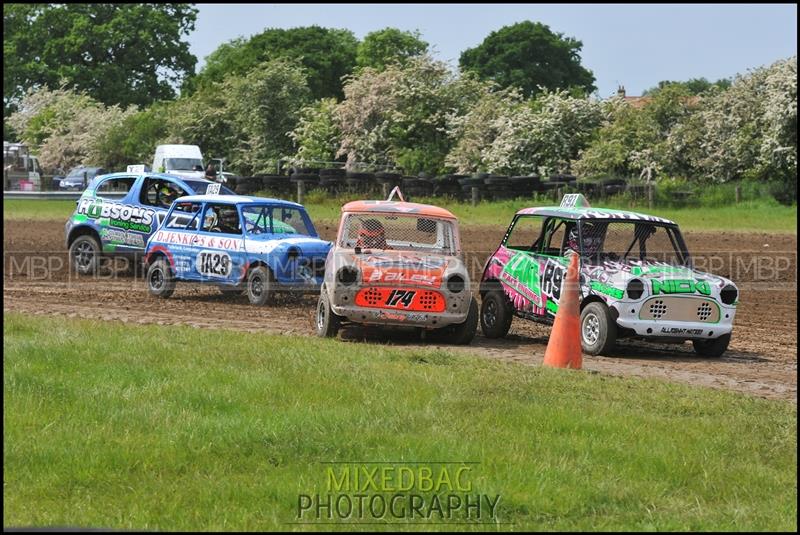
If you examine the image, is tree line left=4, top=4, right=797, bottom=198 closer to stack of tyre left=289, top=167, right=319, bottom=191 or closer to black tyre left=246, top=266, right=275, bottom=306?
stack of tyre left=289, top=167, right=319, bottom=191

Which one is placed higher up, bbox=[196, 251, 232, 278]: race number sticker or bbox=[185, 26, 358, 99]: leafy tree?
bbox=[185, 26, 358, 99]: leafy tree

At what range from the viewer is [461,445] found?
7.67 meters

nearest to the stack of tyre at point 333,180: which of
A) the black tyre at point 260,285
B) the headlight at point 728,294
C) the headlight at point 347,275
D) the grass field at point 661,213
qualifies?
the grass field at point 661,213

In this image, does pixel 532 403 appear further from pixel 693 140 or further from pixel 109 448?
pixel 693 140

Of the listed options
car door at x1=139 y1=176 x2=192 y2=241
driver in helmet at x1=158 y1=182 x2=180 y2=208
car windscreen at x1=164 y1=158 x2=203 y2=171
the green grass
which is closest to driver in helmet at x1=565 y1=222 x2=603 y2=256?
the green grass

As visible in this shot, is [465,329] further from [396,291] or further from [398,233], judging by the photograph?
[398,233]

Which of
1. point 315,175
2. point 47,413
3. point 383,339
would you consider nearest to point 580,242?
point 383,339

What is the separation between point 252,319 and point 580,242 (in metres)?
4.42

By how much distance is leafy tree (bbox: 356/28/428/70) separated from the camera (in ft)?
285

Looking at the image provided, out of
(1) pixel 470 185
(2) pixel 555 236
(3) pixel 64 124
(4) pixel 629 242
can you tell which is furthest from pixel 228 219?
(3) pixel 64 124

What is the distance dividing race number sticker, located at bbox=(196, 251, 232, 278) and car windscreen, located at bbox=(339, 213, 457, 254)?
3.25 m

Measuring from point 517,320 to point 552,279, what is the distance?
9.86 ft

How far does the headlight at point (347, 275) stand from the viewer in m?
13.5

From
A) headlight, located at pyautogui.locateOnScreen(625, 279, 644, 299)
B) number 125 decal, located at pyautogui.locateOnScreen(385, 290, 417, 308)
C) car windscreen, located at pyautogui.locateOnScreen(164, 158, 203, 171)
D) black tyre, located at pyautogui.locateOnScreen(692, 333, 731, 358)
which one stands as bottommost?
black tyre, located at pyautogui.locateOnScreen(692, 333, 731, 358)
